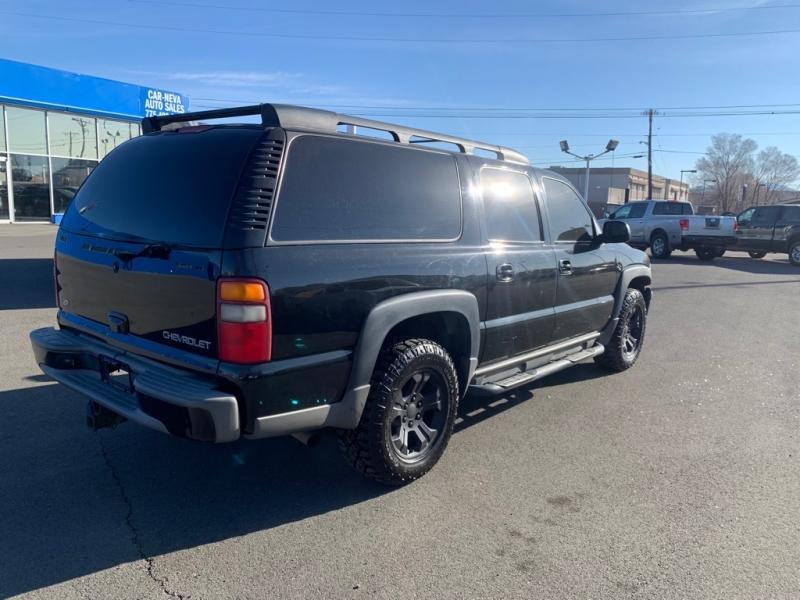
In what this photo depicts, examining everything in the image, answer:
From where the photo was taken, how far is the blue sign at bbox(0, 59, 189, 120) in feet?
70.2

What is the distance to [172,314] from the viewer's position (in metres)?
3.08

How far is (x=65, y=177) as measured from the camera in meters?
24.6

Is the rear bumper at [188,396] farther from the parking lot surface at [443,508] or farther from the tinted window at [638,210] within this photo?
the tinted window at [638,210]

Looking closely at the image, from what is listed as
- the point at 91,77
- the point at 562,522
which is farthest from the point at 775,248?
the point at 91,77

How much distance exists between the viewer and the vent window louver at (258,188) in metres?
2.93

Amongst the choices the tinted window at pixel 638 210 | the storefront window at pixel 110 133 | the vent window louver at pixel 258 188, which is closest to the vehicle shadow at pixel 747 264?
the tinted window at pixel 638 210

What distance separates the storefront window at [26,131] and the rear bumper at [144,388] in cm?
2287

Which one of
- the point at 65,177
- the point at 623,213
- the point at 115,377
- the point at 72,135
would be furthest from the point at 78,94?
the point at 115,377

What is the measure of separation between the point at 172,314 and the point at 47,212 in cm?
2530

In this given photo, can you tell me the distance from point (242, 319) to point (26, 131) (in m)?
24.6

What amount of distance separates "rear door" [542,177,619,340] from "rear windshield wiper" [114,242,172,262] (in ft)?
10.1

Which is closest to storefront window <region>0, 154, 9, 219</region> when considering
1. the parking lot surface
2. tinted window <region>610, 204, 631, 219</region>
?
the parking lot surface

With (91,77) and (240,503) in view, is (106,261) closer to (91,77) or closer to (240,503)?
(240,503)

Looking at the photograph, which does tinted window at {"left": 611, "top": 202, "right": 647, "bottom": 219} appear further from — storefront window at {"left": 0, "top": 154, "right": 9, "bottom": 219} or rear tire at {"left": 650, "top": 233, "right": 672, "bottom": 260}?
storefront window at {"left": 0, "top": 154, "right": 9, "bottom": 219}
